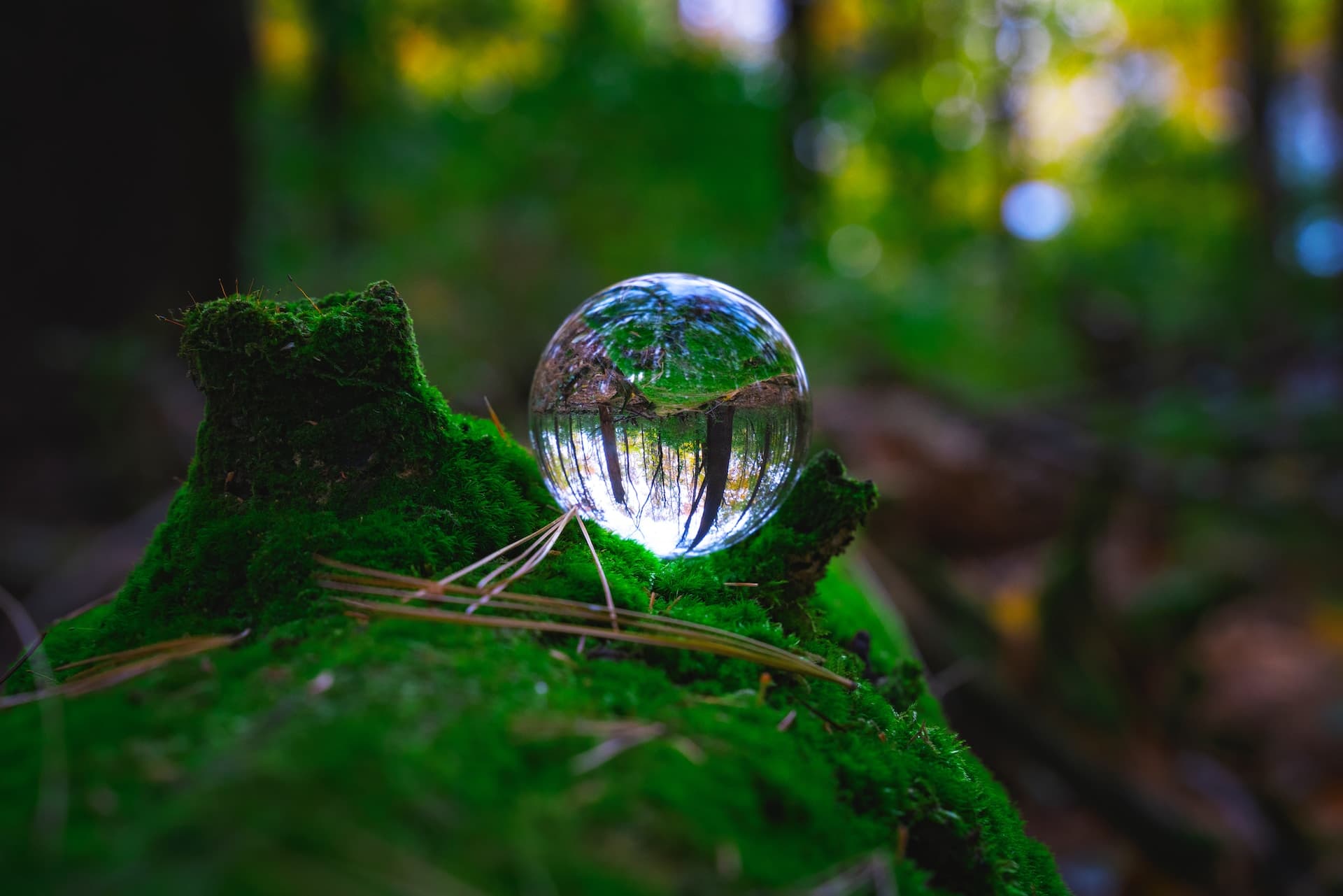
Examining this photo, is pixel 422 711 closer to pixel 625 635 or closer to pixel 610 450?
pixel 625 635

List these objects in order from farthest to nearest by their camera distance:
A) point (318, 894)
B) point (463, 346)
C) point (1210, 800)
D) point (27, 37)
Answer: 1. point (463, 346)
2. point (27, 37)
3. point (1210, 800)
4. point (318, 894)

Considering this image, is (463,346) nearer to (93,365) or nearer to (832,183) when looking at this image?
(93,365)

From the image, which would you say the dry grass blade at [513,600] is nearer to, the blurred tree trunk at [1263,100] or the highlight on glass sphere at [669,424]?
the highlight on glass sphere at [669,424]

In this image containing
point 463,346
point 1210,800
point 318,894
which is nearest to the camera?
point 318,894

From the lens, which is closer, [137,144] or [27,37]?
[27,37]

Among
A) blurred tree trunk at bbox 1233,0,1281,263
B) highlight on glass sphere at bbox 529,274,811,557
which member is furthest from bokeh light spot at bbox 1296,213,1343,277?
highlight on glass sphere at bbox 529,274,811,557

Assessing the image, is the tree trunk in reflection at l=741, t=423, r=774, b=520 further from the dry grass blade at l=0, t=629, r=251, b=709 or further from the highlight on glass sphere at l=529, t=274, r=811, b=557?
the dry grass blade at l=0, t=629, r=251, b=709

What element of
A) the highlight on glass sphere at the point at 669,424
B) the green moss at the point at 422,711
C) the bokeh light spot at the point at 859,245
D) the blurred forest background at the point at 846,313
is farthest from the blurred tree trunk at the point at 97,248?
the bokeh light spot at the point at 859,245

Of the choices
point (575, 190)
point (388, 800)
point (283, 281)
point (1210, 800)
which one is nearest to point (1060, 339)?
point (575, 190)
